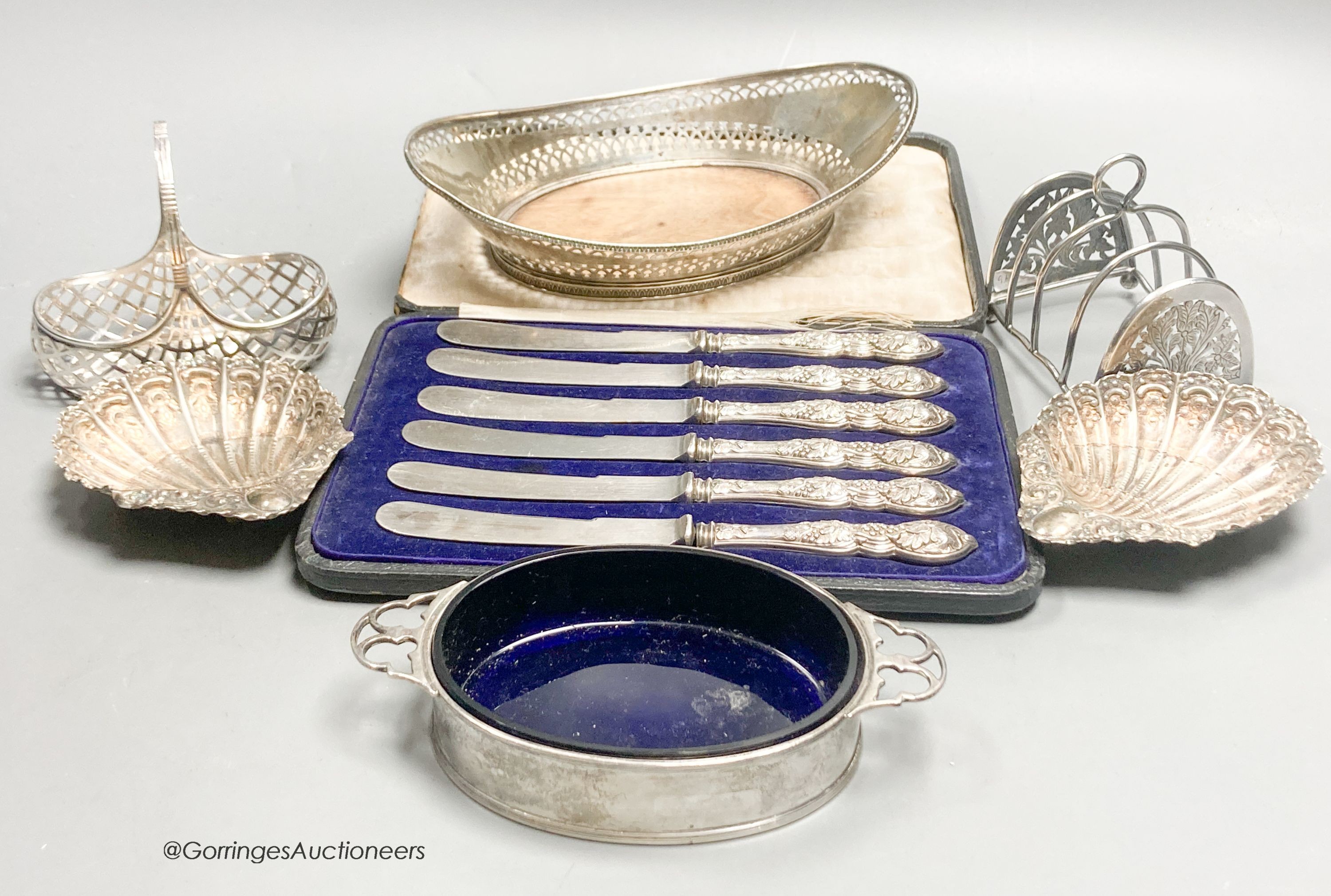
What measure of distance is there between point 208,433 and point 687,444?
0.72m

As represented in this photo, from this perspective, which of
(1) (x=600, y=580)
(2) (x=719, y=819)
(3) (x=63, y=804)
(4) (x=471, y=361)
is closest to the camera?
(2) (x=719, y=819)

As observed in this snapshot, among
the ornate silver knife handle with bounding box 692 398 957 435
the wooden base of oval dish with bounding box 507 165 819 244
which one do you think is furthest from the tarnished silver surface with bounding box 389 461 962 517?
the wooden base of oval dish with bounding box 507 165 819 244

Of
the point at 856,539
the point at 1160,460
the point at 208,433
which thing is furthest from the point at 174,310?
the point at 1160,460

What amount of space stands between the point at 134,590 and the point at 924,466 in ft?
3.66

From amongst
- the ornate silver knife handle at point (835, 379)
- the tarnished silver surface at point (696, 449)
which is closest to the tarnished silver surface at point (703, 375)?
the ornate silver knife handle at point (835, 379)

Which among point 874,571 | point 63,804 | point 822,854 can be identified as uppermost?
point 874,571

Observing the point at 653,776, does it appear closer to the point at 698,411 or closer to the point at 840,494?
the point at 840,494

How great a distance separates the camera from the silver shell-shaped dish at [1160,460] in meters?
1.78

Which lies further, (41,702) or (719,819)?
(41,702)

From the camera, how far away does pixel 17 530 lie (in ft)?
6.37

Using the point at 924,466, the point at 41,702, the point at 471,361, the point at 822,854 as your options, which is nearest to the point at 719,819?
the point at 822,854

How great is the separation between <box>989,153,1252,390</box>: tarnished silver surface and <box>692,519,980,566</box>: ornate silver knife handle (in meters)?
0.45

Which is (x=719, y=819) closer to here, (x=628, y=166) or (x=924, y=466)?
(x=924, y=466)

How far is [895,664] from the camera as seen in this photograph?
1452 mm
